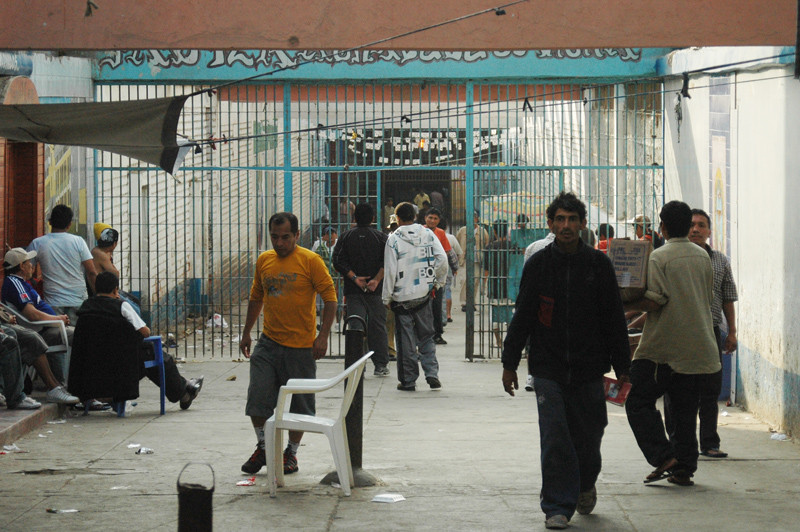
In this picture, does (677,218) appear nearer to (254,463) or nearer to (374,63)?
(254,463)

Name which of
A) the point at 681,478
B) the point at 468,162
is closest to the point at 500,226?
the point at 468,162

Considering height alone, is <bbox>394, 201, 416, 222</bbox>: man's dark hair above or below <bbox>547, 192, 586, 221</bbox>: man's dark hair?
above

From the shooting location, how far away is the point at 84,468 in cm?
770

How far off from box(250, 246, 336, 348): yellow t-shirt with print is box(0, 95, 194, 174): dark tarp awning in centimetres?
107

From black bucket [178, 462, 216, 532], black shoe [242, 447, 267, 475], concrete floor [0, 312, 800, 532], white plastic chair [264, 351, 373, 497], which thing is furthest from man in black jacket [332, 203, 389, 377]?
black bucket [178, 462, 216, 532]

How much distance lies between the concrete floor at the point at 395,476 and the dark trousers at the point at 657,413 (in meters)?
0.22

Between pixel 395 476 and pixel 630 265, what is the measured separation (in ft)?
6.65

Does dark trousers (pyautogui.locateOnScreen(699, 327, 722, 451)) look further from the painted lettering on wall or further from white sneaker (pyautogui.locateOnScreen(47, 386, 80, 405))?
the painted lettering on wall

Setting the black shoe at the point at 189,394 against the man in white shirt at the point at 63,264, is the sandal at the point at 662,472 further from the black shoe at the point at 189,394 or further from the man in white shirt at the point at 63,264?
the man in white shirt at the point at 63,264

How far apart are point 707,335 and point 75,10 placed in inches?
199

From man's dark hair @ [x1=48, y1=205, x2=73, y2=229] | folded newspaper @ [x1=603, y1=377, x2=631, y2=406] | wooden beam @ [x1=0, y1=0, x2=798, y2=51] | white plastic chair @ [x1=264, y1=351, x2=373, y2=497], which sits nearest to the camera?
white plastic chair @ [x1=264, y1=351, x2=373, y2=497]

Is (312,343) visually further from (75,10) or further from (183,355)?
(183,355)

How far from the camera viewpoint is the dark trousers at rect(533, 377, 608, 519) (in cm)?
607

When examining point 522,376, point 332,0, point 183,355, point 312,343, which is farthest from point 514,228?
point 312,343
